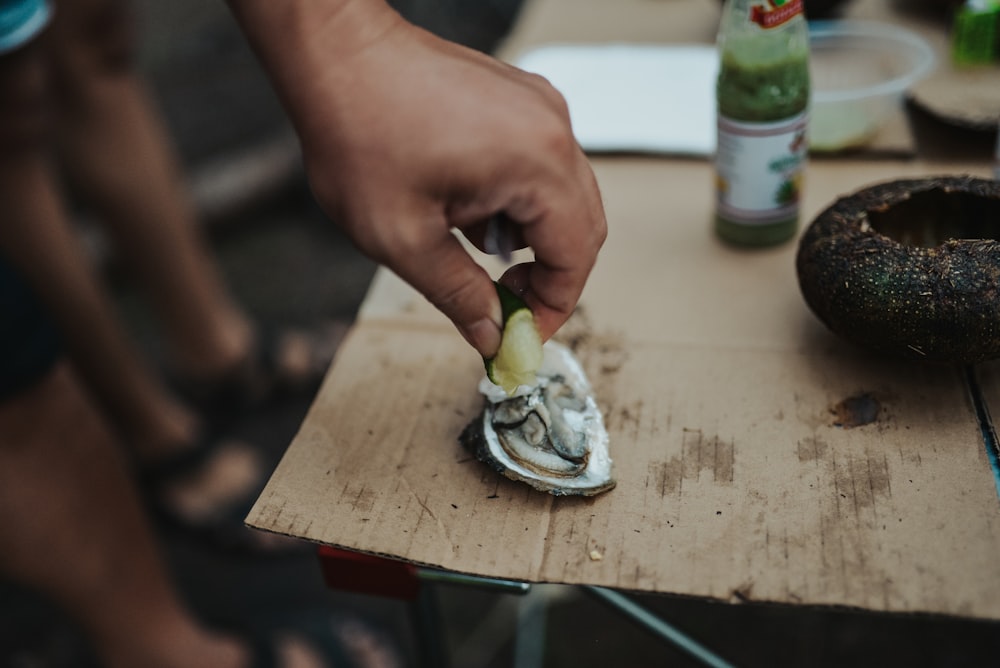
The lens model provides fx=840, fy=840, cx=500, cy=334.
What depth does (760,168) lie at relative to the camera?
0.96 m

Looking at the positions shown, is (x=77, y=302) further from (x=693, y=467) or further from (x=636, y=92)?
(x=693, y=467)

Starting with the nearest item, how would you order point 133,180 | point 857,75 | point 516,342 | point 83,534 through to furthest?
1. point 516,342
2. point 83,534
3. point 857,75
4. point 133,180

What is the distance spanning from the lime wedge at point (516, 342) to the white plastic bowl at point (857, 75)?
0.65m

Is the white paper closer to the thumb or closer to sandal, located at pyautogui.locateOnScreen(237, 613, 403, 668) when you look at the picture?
the thumb

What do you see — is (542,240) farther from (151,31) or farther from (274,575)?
(151,31)

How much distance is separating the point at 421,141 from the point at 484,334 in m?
0.17

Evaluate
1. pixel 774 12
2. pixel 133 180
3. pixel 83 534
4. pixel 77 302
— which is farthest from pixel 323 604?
pixel 774 12

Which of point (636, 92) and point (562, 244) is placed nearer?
point (562, 244)

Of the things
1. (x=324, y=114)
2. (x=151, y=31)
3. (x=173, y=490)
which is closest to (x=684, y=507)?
(x=324, y=114)

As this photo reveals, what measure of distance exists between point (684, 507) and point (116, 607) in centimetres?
78

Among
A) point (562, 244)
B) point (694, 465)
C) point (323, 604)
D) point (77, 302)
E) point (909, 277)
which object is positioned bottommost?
point (323, 604)

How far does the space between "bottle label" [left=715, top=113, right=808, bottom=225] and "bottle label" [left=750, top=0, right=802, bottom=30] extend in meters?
0.10

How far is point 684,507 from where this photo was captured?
724 mm

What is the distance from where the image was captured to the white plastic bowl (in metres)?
1.13
